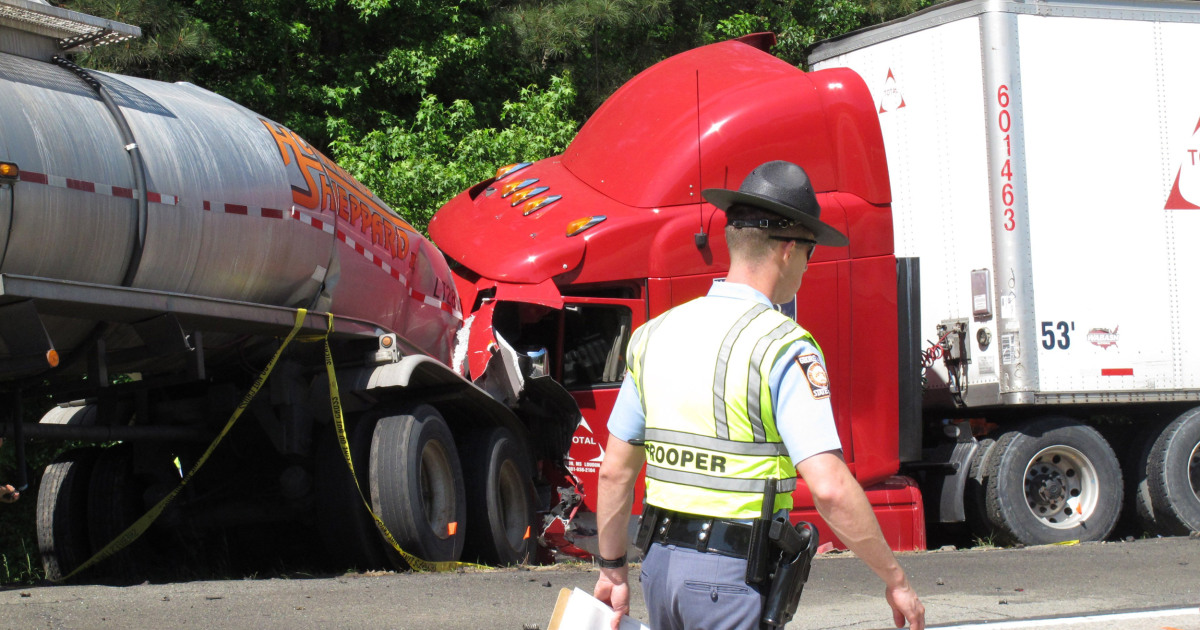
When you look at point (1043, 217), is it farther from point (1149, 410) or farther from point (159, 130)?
point (159, 130)

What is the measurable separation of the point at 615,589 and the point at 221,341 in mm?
4246

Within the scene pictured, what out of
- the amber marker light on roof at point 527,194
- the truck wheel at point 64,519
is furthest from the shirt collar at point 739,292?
the amber marker light on roof at point 527,194

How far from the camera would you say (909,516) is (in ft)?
30.7

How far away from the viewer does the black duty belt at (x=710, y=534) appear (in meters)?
2.81

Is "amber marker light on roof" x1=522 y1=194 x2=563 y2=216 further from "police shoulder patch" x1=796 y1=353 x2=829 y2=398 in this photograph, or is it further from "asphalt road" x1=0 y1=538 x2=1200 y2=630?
"police shoulder patch" x1=796 y1=353 x2=829 y2=398

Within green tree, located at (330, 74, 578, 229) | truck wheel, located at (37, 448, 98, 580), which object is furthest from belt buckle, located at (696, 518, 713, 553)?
green tree, located at (330, 74, 578, 229)

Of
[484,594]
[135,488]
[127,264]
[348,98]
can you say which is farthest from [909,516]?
[348,98]

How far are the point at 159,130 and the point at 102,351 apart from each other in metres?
1.06

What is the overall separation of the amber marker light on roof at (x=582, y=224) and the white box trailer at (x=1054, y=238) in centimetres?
276

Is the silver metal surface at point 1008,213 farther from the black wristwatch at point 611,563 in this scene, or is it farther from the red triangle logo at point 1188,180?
the black wristwatch at point 611,563

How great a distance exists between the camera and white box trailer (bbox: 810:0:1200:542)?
9836 millimetres

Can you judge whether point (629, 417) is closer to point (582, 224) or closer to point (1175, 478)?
point (582, 224)

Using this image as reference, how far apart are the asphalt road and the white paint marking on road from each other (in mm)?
11

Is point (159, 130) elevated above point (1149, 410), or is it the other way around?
point (159, 130)
